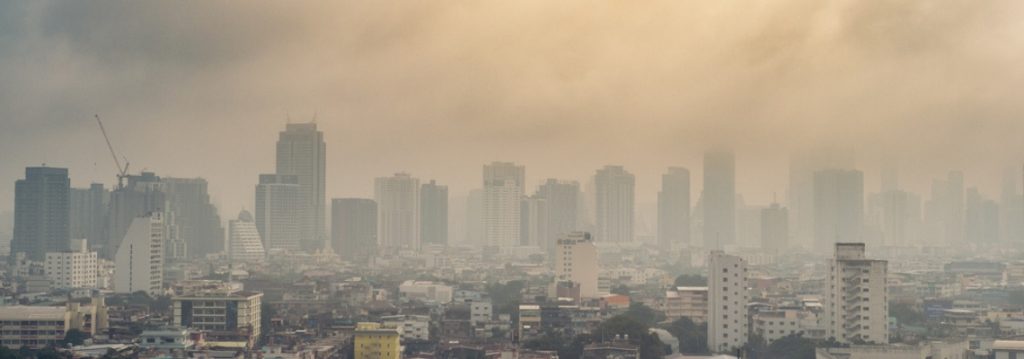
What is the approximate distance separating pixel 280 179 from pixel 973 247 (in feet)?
84.0

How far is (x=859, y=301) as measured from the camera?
1784 cm

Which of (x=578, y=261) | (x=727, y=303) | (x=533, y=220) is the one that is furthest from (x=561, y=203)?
(x=727, y=303)

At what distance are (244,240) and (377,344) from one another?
35.2 metres

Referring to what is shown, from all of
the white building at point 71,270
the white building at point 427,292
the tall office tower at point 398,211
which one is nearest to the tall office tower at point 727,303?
the white building at point 427,292

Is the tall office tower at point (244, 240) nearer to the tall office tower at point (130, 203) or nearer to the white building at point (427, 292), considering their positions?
the tall office tower at point (130, 203)

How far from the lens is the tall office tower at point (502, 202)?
5516 cm

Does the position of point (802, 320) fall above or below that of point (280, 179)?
below

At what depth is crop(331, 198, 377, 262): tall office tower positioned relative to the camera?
53.2m

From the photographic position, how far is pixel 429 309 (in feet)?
83.6

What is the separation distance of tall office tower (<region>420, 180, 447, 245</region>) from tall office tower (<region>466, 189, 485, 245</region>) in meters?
1.15

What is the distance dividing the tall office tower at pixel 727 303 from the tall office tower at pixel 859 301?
1.39 metres

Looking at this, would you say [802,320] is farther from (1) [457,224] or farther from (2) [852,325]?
(1) [457,224]

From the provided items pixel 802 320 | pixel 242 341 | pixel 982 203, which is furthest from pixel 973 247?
pixel 242 341

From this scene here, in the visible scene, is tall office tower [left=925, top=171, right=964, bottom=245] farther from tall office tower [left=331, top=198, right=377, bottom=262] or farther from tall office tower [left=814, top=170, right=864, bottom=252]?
tall office tower [left=331, top=198, right=377, bottom=262]
